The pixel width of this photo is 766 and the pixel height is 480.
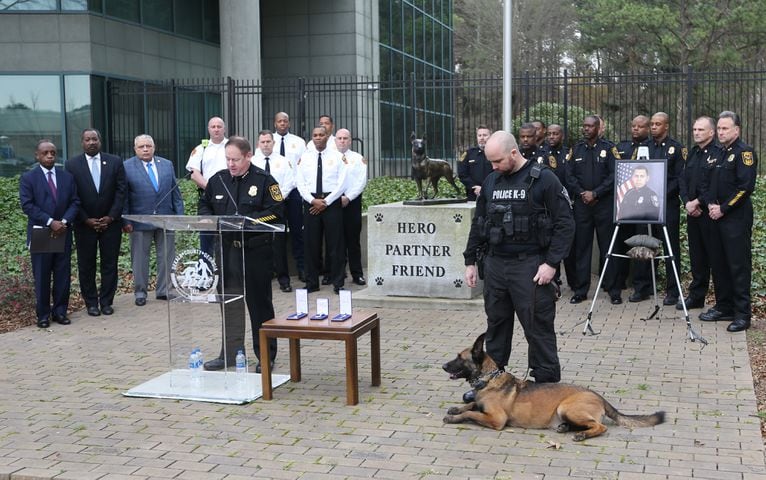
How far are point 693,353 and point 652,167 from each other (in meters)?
2.17

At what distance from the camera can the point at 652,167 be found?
31.5 feet

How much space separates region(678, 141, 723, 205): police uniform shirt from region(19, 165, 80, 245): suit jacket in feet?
21.9

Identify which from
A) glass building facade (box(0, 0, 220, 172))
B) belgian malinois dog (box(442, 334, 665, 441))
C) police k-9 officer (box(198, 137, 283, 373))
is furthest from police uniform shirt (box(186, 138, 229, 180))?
glass building facade (box(0, 0, 220, 172))

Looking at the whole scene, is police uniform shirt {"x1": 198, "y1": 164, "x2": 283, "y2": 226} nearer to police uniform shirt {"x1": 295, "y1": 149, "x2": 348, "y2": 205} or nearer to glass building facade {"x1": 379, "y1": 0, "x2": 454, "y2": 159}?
police uniform shirt {"x1": 295, "y1": 149, "x2": 348, "y2": 205}

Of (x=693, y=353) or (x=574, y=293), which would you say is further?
(x=574, y=293)

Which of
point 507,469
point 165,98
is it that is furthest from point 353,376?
point 165,98

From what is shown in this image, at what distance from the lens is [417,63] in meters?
36.5

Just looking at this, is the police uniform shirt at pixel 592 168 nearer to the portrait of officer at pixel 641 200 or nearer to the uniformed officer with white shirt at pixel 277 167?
the portrait of officer at pixel 641 200

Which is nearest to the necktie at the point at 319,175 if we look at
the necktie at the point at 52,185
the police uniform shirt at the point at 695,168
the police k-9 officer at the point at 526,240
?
the necktie at the point at 52,185

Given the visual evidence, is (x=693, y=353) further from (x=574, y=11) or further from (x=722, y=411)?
(x=574, y=11)

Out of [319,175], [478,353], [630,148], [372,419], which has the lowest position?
[372,419]

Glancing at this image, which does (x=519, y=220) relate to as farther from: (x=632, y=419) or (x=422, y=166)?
(x=422, y=166)

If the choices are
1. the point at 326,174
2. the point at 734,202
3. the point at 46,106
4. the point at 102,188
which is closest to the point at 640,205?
the point at 734,202

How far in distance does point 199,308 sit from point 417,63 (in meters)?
30.2
